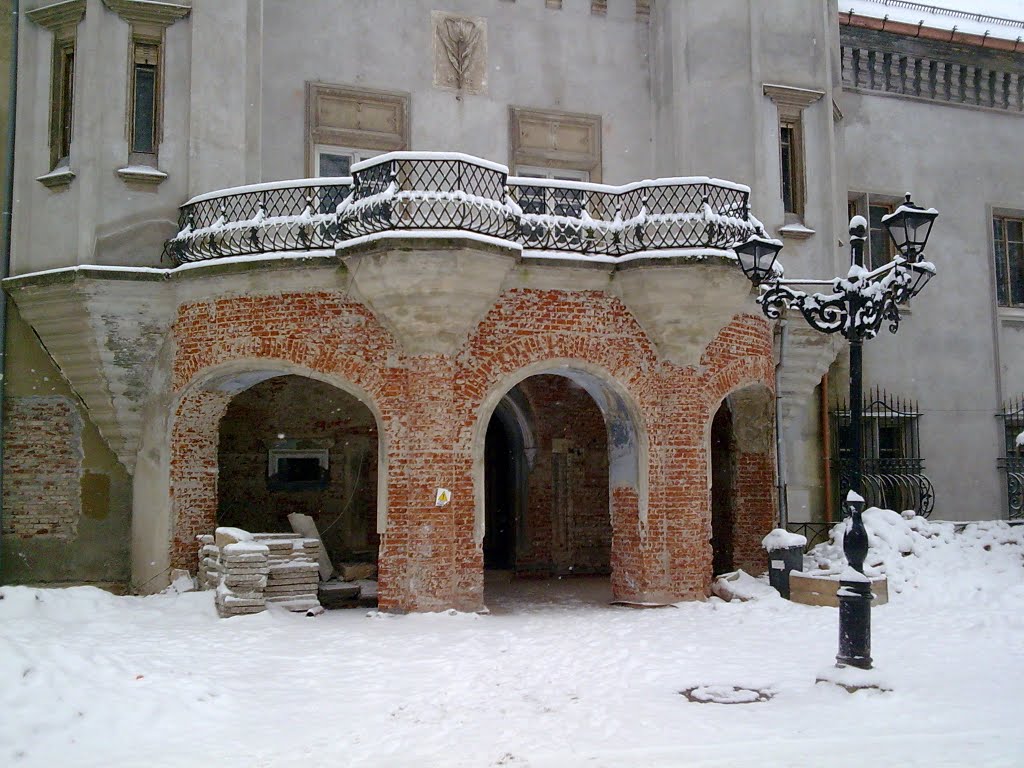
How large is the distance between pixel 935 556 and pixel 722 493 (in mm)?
3702

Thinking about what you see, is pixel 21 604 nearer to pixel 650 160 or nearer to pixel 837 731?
pixel 837 731

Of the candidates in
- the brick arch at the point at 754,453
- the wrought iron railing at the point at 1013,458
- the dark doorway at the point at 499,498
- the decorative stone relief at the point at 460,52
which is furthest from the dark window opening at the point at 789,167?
the wrought iron railing at the point at 1013,458

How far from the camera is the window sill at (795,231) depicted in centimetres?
1593

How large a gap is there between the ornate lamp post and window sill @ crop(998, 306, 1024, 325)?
11.9 meters

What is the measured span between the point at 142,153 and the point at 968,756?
1228cm

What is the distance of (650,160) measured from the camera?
55.3 ft

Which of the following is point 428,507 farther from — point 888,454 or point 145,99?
point 888,454

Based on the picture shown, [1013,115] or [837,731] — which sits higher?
[1013,115]

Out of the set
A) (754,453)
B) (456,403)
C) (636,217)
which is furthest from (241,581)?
(754,453)

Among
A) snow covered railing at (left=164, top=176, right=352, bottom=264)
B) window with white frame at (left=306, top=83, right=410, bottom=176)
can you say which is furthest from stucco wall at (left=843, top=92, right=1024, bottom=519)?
snow covered railing at (left=164, top=176, right=352, bottom=264)

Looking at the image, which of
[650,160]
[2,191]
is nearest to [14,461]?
[2,191]

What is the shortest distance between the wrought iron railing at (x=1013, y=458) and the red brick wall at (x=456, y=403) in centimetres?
804

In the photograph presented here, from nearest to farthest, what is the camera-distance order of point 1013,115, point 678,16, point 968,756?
point 968,756 < point 678,16 < point 1013,115

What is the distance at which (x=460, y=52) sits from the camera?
52.7 feet
